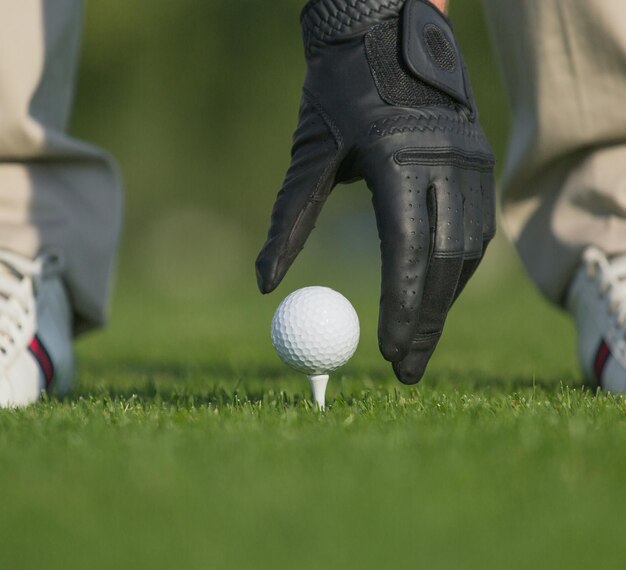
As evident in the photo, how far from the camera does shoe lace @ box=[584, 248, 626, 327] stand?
3174mm

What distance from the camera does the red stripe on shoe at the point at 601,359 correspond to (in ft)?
10.3

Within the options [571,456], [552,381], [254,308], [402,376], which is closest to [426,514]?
[571,456]

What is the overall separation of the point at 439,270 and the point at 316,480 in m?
0.88

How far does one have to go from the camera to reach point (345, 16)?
107 inches

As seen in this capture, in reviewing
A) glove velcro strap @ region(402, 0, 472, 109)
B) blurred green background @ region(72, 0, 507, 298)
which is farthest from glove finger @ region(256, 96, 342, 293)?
blurred green background @ region(72, 0, 507, 298)

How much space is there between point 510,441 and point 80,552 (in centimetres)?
95

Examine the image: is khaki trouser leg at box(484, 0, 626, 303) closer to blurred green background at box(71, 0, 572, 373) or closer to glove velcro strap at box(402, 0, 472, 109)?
glove velcro strap at box(402, 0, 472, 109)

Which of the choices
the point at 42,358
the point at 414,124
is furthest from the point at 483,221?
the point at 42,358

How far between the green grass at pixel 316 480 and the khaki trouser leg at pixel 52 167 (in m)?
0.78

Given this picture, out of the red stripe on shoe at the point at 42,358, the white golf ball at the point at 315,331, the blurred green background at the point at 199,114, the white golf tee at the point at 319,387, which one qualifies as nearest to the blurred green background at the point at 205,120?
the blurred green background at the point at 199,114

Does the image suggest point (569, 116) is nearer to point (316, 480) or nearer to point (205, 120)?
point (316, 480)

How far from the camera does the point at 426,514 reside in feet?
5.50

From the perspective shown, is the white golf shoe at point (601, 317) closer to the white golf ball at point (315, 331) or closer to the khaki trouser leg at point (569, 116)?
the khaki trouser leg at point (569, 116)

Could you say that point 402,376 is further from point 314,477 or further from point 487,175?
point 314,477
